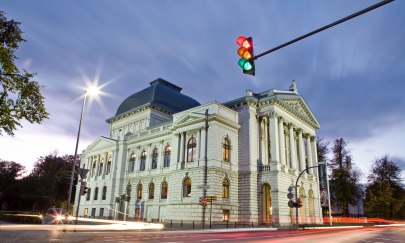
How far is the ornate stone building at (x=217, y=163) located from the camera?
119 feet

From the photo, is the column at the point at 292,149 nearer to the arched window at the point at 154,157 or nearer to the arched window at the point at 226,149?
the arched window at the point at 226,149

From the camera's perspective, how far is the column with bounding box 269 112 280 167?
125ft

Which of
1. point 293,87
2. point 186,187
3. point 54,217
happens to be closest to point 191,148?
point 186,187

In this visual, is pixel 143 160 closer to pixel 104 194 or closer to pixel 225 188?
pixel 104 194

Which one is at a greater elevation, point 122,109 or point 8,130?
point 122,109

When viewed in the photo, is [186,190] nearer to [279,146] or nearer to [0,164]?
[279,146]

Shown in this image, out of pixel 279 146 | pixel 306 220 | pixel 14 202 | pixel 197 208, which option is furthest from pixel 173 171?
pixel 14 202

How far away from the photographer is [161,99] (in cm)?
5597

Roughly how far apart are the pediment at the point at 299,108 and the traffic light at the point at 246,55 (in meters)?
34.7

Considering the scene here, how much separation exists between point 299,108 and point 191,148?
19310 mm

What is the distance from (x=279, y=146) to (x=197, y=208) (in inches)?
542

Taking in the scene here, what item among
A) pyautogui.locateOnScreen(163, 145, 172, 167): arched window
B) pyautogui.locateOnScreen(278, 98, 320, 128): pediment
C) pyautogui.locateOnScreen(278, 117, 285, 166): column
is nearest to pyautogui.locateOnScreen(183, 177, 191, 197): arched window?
pyautogui.locateOnScreen(163, 145, 172, 167): arched window

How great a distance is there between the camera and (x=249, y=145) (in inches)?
1544

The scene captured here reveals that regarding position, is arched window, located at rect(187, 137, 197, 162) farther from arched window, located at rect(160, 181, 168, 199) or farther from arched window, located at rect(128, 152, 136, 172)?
arched window, located at rect(128, 152, 136, 172)
